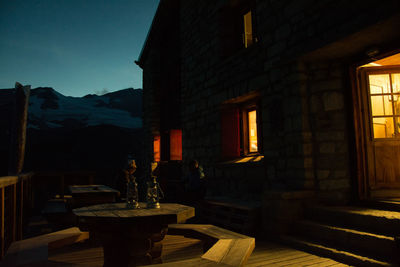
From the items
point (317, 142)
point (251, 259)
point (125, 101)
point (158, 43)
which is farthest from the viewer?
point (125, 101)

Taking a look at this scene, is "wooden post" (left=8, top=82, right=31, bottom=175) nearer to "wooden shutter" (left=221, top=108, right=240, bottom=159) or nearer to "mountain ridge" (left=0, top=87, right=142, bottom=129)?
"wooden shutter" (left=221, top=108, right=240, bottom=159)

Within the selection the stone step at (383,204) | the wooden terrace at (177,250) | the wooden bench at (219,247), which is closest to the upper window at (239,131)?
the stone step at (383,204)

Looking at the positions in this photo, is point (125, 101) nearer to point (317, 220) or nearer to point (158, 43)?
point (158, 43)

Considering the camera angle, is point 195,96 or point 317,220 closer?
point 317,220

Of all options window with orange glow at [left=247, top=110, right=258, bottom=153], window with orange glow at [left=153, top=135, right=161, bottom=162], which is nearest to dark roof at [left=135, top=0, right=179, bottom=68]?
window with orange glow at [left=153, top=135, right=161, bottom=162]

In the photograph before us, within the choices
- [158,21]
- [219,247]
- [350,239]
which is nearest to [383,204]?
[350,239]

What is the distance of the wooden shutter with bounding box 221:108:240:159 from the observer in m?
6.50

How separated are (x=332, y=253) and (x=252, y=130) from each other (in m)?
3.41

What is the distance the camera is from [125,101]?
53969mm

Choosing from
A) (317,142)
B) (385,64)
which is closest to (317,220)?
(317,142)

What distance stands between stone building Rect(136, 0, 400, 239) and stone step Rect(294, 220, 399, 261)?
14.1 inches

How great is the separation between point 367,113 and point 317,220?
1.80 m

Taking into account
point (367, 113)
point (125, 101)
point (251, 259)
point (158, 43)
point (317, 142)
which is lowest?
point (251, 259)

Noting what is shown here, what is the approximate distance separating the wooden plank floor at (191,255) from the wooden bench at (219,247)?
302mm
